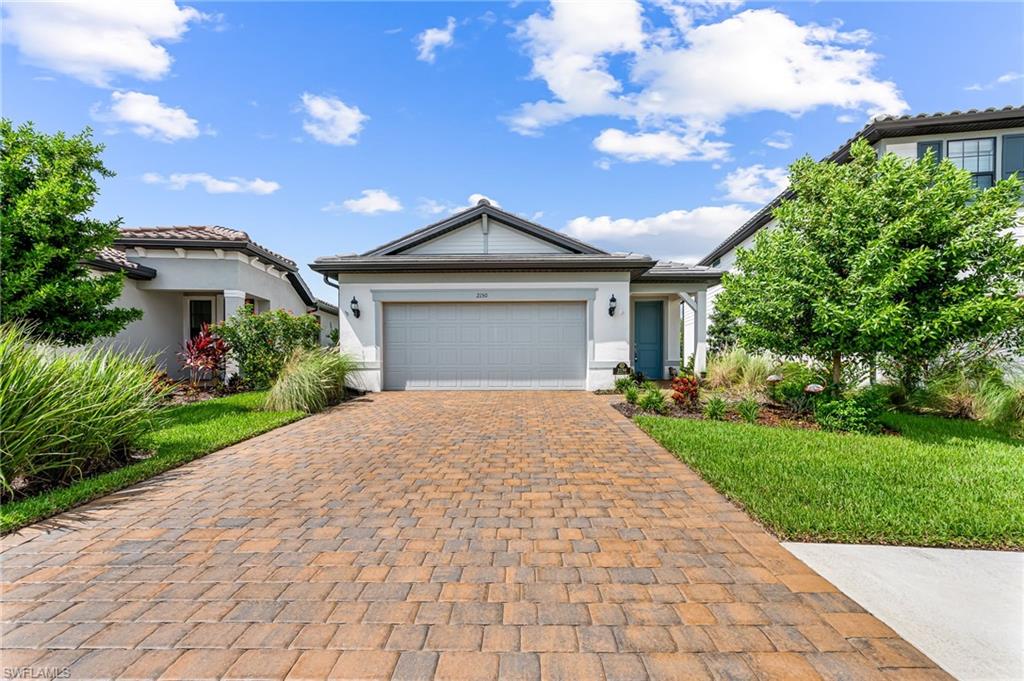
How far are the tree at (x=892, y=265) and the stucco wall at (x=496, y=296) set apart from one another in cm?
452

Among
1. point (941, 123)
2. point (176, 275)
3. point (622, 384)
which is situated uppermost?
point (941, 123)

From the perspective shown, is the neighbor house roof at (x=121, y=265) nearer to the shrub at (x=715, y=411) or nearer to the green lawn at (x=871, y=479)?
the green lawn at (x=871, y=479)

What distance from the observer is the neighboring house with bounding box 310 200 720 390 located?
12.1 meters

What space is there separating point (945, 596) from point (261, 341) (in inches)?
484

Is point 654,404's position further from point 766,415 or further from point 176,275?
point 176,275

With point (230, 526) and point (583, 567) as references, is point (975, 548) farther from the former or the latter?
point (230, 526)

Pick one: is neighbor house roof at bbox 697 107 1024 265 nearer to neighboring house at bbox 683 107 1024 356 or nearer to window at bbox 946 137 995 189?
neighboring house at bbox 683 107 1024 356

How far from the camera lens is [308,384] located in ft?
30.3

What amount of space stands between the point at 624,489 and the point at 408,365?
8.95 m

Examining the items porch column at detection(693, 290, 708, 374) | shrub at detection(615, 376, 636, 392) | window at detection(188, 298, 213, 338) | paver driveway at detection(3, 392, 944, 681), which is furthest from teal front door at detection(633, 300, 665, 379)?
window at detection(188, 298, 213, 338)

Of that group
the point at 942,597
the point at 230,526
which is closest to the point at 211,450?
the point at 230,526

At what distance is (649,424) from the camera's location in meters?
7.43

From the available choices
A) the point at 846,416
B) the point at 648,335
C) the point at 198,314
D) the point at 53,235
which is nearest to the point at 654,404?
the point at 846,416

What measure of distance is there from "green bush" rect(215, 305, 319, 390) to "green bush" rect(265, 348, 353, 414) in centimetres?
70
